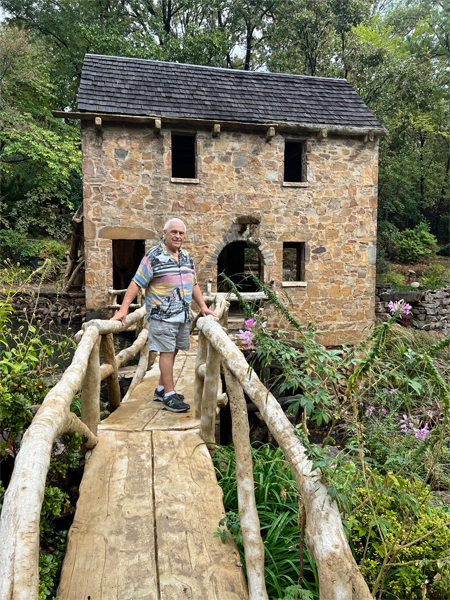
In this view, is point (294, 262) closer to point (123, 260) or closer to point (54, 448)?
point (123, 260)

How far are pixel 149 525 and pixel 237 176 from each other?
9282 mm

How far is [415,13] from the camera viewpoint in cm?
2088

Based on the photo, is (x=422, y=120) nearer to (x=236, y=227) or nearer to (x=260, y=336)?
(x=236, y=227)

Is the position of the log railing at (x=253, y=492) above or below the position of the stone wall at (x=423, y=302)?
Result: above

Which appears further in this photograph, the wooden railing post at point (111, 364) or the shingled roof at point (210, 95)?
the shingled roof at point (210, 95)

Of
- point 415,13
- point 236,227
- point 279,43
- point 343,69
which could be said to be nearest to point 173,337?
point 236,227

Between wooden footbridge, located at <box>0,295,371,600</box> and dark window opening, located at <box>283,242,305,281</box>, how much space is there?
27.4 feet

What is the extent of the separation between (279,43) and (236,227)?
11.6m

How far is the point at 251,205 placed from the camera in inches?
407

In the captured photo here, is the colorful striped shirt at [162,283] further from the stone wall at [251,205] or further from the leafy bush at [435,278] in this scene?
the leafy bush at [435,278]

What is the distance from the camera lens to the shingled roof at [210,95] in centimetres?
957

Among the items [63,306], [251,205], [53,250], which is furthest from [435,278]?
[53,250]

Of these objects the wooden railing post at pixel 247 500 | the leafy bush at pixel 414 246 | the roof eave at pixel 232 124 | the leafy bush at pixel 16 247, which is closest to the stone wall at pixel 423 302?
the leafy bush at pixel 414 246

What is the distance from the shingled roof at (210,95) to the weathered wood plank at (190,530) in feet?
28.6
